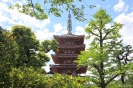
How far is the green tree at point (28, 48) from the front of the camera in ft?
71.4

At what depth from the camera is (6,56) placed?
1128 cm

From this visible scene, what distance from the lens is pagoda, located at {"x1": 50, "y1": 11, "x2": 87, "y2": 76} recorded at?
31266mm

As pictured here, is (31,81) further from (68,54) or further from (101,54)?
(68,54)

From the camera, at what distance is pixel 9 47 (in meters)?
12.1

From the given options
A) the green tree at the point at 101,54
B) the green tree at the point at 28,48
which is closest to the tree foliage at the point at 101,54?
the green tree at the point at 101,54

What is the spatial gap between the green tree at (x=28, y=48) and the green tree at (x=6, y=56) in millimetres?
8314

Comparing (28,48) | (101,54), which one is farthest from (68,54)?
(101,54)

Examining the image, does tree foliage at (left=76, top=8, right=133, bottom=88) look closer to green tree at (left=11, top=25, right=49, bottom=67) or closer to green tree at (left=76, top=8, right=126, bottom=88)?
green tree at (left=76, top=8, right=126, bottom=88)

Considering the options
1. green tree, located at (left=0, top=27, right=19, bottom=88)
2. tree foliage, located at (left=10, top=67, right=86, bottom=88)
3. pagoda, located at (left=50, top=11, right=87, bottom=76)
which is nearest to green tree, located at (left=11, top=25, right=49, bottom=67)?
pagoda, located at (left=50, top=11, right=87, bottom=76)

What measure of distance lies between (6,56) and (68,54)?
2079 cm

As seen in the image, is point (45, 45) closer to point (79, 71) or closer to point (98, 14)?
point (79, 71)

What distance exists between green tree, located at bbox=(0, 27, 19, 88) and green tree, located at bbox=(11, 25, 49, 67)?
8314 millimetres

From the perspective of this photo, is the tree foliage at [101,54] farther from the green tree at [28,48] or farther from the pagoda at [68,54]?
the pagoda at [68,54]

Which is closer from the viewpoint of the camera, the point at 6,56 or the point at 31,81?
the point at 31,81
